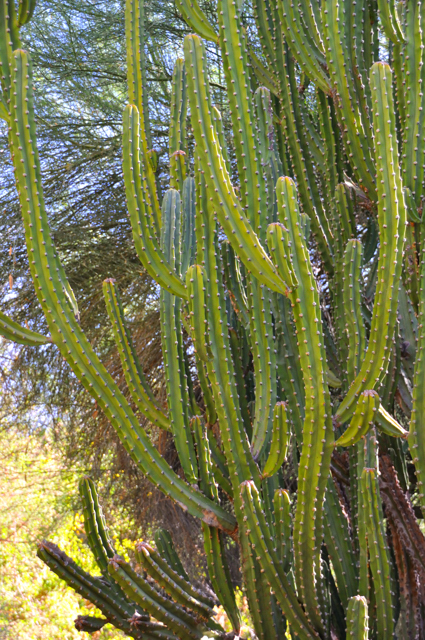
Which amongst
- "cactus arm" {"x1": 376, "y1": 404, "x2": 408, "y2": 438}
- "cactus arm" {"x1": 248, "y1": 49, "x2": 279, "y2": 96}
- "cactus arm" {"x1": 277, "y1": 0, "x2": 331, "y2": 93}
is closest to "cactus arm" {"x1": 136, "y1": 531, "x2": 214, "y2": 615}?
"cactus arm" {"x1": 376, "y1": 404, "x2": 408, "y2": 438}

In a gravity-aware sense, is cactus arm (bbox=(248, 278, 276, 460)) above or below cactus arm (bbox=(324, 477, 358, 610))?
above

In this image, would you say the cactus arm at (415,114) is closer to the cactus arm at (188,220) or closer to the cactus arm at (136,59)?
the cactus arm at (188,220)

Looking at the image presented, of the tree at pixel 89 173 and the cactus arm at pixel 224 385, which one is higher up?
the tree at pixel 89 173

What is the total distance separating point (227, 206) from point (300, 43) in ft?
3.12

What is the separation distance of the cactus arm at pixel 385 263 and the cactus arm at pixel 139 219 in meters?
0.56

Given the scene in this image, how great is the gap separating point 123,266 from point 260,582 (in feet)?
7.79

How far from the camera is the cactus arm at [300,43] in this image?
226cm

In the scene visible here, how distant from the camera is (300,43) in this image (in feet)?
7.44

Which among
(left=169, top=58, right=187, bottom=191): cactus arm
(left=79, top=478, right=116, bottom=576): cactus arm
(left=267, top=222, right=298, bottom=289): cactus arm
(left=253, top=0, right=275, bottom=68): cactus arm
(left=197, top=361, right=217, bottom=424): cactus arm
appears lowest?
(left=79, top=478, right=116, bottom=576): cactus arm

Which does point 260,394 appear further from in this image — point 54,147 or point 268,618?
point 54,147

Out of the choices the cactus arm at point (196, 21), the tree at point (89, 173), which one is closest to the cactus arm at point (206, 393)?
the cactus arm at point (196, 21)

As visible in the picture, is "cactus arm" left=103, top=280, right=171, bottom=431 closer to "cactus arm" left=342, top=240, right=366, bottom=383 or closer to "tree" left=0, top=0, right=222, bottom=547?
"cactus arm" left=342, top=240, right=366, bottom=383

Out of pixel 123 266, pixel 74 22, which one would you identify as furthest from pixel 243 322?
pixel 74 22

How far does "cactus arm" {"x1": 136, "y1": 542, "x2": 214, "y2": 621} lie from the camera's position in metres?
1.81
